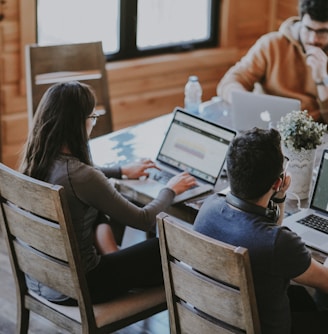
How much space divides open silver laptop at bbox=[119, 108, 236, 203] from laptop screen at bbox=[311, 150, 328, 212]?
0.37 meters

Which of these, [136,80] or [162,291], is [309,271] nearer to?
[162,291]

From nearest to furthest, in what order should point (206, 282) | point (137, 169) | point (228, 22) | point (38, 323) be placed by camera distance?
point (206, 282), point (137, 169), point (38, 323), point (228, 22)

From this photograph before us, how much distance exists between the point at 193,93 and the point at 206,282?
1677 millimetres

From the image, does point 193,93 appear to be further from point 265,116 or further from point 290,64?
point 290,64

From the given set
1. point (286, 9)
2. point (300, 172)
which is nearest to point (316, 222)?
point (300, 172)

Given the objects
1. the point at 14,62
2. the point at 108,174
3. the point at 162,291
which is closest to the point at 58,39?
the point at 14,62

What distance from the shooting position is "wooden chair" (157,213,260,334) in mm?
2090

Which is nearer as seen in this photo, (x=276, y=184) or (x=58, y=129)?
(x=276, y=184)

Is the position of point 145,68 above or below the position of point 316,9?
below

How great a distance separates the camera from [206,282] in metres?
2.20

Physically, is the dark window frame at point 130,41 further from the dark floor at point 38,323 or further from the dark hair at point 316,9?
the dark floor at point 38,323

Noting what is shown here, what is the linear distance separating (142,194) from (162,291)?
0.40 m

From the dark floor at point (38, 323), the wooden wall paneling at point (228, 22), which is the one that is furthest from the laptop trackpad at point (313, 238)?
the wooden wall paneling at point (228, 22)

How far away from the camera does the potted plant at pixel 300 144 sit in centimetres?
288
